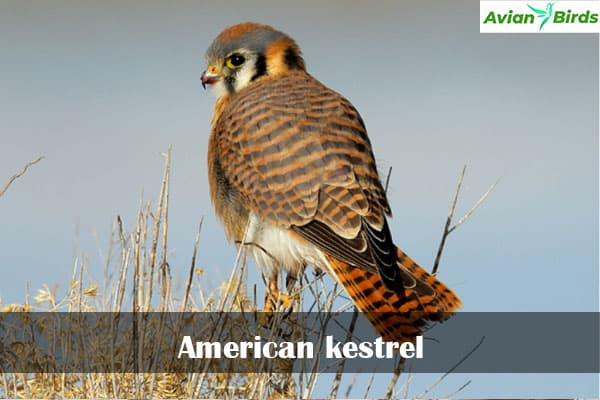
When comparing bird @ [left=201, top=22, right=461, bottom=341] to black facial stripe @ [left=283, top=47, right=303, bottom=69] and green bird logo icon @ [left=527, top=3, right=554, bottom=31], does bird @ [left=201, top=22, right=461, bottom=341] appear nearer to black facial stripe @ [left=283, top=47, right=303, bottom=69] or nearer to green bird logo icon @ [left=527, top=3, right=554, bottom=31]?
black facial stripe @ [left=283, top=47, right=303, bottom=69]

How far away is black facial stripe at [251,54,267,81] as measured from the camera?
3693 millimetres

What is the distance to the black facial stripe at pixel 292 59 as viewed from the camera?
3762 mm

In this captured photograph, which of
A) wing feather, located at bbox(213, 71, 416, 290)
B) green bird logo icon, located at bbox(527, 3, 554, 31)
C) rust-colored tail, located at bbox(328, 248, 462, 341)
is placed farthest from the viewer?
green bird logo icon, located at bbox(527, 3, 554, 31)

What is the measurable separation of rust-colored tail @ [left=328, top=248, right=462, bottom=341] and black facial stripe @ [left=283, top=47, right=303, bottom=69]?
113 cm

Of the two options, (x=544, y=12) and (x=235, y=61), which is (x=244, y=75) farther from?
(x=544, y=12)

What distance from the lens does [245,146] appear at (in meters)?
3.26

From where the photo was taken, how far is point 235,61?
368cm

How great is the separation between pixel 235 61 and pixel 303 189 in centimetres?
83

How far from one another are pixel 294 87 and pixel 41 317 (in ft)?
4.03

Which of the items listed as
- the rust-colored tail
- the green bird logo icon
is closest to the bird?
the rust-colored tail

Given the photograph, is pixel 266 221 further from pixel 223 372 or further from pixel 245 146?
pixel 223 372

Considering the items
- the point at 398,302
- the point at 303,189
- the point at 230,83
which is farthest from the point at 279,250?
the point at 230,83

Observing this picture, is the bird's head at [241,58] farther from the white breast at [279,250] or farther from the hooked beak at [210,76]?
the white breast at [279,250]

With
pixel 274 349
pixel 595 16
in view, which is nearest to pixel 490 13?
pixel 595 16
